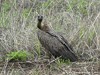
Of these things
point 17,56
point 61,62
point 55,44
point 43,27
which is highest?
point 43,27

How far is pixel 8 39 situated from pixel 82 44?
3.83 ft

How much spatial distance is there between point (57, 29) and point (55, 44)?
1078 millimetres

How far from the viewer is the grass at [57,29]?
6.64 m

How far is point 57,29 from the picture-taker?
7723mm

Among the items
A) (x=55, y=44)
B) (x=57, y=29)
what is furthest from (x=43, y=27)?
(x=57, y=29)

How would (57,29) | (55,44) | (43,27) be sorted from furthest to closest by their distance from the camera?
(57,29), (43,27), (55,44)

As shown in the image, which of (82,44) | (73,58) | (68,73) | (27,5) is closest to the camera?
(68,73)

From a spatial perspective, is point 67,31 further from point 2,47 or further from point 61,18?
point 2,47

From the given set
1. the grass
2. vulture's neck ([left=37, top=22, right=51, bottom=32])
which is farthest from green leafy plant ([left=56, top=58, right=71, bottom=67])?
vulture's neck ([left=37, top=22, right=51, bottom=32])

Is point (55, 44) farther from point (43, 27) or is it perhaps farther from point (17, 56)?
point (17, 56)

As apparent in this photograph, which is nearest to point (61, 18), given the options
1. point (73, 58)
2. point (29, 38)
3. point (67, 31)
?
point (67, 31)

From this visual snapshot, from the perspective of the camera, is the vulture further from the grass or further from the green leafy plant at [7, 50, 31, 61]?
the green leafy plant at [7, 50, 31, 61]

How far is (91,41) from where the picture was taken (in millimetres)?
7121

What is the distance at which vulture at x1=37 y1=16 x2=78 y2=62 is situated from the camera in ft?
21.8
